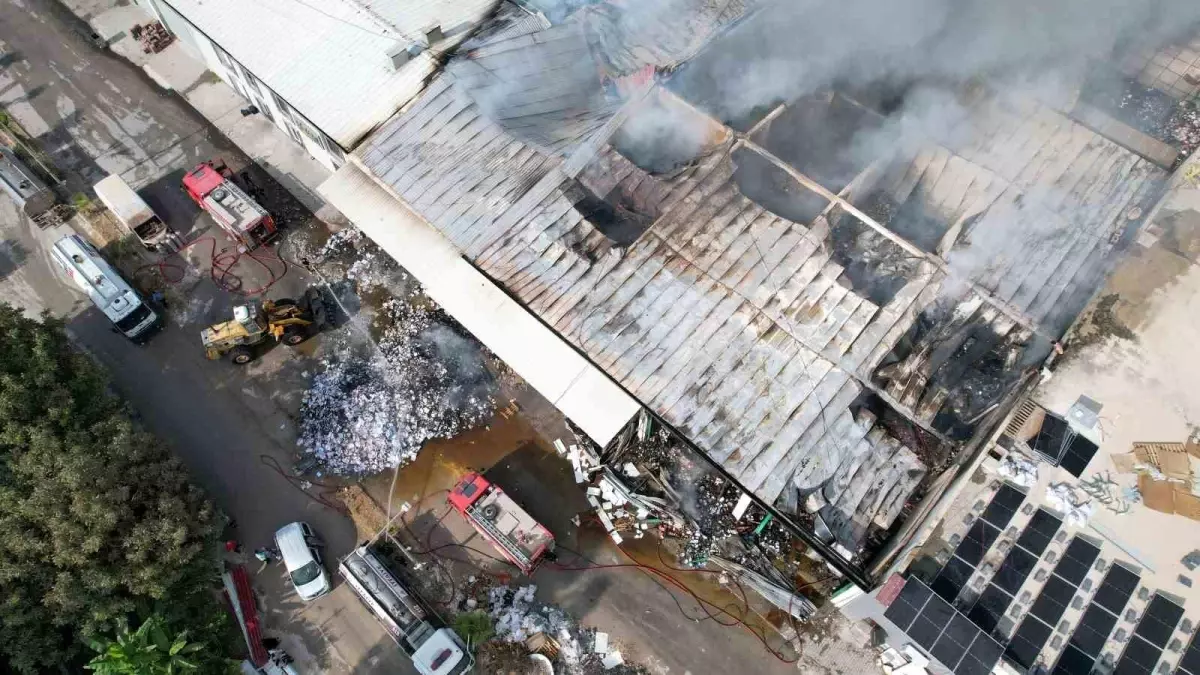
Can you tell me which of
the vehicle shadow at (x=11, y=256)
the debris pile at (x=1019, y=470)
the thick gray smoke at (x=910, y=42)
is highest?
the thick gray smoke at (x=910, y=42)

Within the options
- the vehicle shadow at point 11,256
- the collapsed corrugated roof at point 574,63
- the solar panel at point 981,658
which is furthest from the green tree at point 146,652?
the solar panel at point 981,658

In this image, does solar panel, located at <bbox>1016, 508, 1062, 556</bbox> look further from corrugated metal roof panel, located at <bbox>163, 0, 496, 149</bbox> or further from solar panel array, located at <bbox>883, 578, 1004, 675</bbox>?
corrugated metal roof panel, located at <bbox>163, 0, 496, 149</bbox>

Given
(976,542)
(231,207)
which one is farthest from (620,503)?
(231,207)

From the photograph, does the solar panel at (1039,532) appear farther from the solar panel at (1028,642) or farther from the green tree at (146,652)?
the green tree at (146,652)

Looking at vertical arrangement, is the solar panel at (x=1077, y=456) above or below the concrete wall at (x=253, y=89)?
above

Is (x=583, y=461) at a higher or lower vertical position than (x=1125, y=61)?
lower

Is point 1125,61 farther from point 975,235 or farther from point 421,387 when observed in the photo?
point 421,387

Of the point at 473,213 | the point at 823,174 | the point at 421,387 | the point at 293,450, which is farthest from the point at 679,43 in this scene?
the point at 293,450

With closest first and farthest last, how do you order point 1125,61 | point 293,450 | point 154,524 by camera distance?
point 154,524
point 293,450
point 1125,61
